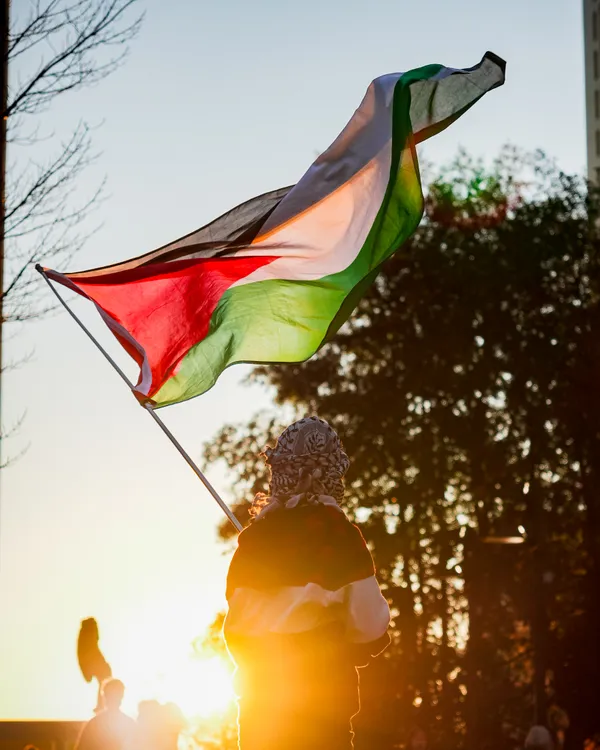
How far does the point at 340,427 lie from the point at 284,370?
234 centimetres

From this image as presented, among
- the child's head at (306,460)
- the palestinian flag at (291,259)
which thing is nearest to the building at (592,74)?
the palestinian flag at (291,259)

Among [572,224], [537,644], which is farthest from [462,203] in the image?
[537,644]

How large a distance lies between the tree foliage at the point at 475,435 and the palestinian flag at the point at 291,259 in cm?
2532

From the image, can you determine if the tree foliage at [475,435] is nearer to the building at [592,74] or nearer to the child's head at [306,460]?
the child's head at [306,460]

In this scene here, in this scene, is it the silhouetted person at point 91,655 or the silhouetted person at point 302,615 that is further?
the silhouetted person at point 91,655

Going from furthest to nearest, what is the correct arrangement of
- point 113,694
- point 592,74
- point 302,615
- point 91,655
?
point 592,74 → point 91,655 → point 113,694 → point 302,615

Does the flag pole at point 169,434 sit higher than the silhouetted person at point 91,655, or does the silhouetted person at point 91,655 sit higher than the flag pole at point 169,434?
the silhouetted person at point 91,655

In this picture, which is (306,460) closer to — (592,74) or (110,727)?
(110,727)

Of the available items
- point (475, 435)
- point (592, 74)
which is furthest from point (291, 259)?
point (592, 74)

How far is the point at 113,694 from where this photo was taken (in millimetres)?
13586

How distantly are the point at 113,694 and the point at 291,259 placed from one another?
228 inches

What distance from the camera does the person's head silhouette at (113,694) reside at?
1344cm

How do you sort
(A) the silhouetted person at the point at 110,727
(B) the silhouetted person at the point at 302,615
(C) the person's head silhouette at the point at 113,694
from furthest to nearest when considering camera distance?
(C) the person's head silhouette at the point at 113,694 → (A) the silhouetted person at the point at 110,727 → (B) the silhouetted person at the point at 302,615

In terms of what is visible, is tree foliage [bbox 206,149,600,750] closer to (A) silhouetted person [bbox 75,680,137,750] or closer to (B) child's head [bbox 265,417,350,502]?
(A) silhouetted person [bbox 75,680,137,750]
